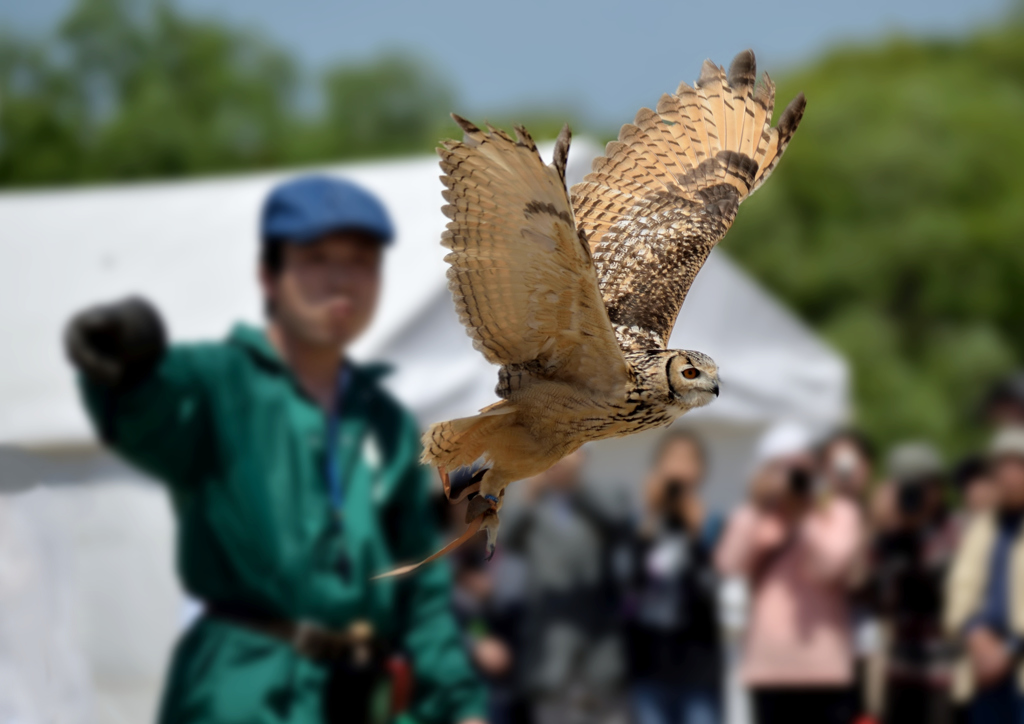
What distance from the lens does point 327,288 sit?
2900mm

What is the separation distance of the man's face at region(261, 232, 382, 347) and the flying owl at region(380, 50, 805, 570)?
0.56m

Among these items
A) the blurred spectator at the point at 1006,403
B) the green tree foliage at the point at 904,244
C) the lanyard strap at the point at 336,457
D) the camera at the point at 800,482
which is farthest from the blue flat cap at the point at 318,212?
the green tree foliage at the point at 904,244

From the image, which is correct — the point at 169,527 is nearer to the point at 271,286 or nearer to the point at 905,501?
the point at 271,286

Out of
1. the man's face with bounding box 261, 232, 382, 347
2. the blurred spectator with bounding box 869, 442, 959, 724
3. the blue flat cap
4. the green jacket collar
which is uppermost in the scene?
the blue flat cap

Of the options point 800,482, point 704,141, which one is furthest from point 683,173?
point 800,482

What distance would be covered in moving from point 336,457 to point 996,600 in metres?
2.42

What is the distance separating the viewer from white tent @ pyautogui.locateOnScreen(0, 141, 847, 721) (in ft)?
14.9

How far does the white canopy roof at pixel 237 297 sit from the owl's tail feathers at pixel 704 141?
5.67 ft

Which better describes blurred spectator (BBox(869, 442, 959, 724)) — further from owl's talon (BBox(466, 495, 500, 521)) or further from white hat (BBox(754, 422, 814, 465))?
owl's talon (BBox(466, 495, 500, 521))

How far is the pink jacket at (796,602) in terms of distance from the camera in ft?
14.2

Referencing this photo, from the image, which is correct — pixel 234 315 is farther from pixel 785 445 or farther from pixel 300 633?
pixel 300 633

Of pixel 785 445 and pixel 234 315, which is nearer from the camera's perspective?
pixel 785 445

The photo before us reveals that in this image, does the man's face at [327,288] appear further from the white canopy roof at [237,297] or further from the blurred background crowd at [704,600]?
the white canopy roof at [237,297]

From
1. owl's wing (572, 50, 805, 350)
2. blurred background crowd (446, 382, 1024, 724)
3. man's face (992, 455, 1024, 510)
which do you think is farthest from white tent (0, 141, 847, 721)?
owl's wing (572, 50, 805, 350)
